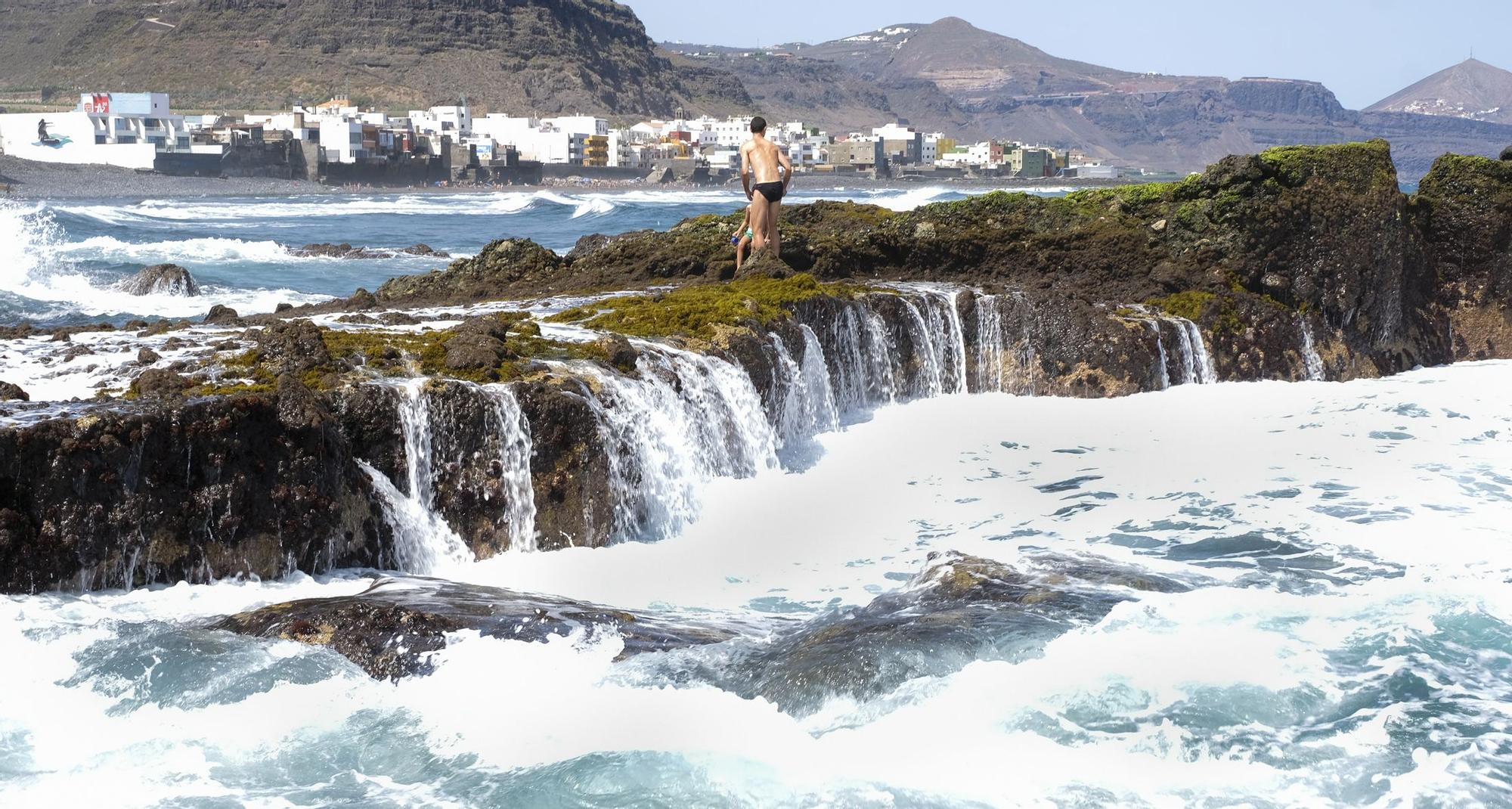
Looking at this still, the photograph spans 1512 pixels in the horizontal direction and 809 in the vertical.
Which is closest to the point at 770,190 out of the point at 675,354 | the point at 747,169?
the point at 747,169

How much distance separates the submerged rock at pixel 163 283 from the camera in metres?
20.3

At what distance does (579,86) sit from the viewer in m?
174

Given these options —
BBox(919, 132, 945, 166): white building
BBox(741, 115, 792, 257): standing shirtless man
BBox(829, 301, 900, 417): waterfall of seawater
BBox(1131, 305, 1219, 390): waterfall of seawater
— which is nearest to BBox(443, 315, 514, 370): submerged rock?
BBox(829, 301, 900, 417): waterfall of seawater

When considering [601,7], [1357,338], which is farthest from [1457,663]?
[601,7]

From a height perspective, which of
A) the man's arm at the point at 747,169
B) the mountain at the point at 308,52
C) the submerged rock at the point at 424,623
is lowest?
the submerged rock at the point at 424,623

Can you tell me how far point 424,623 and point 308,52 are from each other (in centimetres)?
16619

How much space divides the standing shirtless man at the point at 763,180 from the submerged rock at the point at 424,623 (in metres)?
6.88

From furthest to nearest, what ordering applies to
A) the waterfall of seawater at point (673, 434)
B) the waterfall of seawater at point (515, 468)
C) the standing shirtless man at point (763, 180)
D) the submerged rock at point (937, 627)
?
the standing shirtless man at point (763, 180) < the waterfall of seawater at point (673, 434) < the waterfall of seawater at point (515, 468) < the submerged rock at point (937, 627)

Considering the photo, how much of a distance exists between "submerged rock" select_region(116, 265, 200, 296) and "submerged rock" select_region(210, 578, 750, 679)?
1490cm

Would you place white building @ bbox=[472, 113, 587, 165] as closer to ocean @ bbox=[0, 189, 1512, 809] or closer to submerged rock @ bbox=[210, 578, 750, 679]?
ocean @ bbox=[0, 189, 1512, 809]

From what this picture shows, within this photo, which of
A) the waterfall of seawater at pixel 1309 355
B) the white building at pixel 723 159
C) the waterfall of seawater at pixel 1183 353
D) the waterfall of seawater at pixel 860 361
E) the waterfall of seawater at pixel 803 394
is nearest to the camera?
the waterfall of seawater at pixel 803 394

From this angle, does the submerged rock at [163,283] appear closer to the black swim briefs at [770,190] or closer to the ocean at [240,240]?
the ocean at [240,240]

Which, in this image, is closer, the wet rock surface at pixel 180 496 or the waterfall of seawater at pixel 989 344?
the wet rock surface at pixel 180 496

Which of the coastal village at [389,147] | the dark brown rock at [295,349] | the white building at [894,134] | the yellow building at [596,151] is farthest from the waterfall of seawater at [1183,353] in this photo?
the white building at [894,134]
